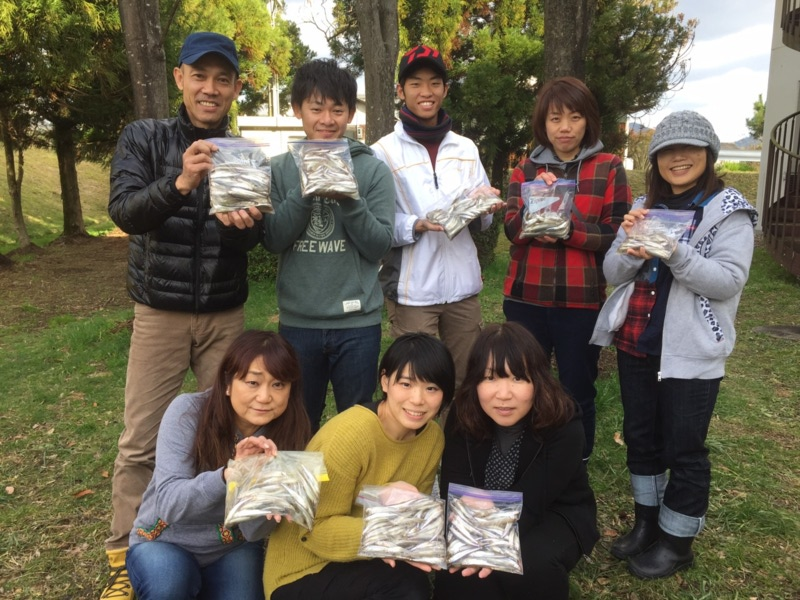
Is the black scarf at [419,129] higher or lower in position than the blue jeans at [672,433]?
higher

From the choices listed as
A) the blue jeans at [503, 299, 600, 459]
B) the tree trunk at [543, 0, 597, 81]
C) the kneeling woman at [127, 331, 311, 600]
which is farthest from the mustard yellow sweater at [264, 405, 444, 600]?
the tree trunk at [543, 0, 597, 81]

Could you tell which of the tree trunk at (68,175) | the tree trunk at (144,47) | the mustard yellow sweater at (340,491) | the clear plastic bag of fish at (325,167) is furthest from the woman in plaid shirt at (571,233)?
the tree trunk at (68,175)

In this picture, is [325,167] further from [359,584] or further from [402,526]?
[359,584]

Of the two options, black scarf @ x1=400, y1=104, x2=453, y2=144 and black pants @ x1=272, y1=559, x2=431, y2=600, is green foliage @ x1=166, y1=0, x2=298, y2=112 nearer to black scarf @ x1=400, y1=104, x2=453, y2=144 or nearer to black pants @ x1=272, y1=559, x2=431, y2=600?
black scarf @ x1=400, y1=104, x2=453, y2=144

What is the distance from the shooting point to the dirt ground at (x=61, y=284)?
918 cm

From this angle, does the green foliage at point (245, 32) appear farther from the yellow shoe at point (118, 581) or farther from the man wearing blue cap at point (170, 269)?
the yellow shoe at point (118, 581)

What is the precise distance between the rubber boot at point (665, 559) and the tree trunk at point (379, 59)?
4.91m

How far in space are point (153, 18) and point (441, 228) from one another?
141 inches

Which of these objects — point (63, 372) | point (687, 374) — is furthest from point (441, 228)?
point (63, 372)

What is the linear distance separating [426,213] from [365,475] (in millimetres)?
1425

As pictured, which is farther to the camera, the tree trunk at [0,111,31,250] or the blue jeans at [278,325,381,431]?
the tree trunk at [0,111,31,250]

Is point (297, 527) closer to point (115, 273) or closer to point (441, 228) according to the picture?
point (441, 228)

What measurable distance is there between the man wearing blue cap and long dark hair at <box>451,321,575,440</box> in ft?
3.69

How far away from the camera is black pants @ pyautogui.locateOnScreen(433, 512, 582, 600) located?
92.8 inches
